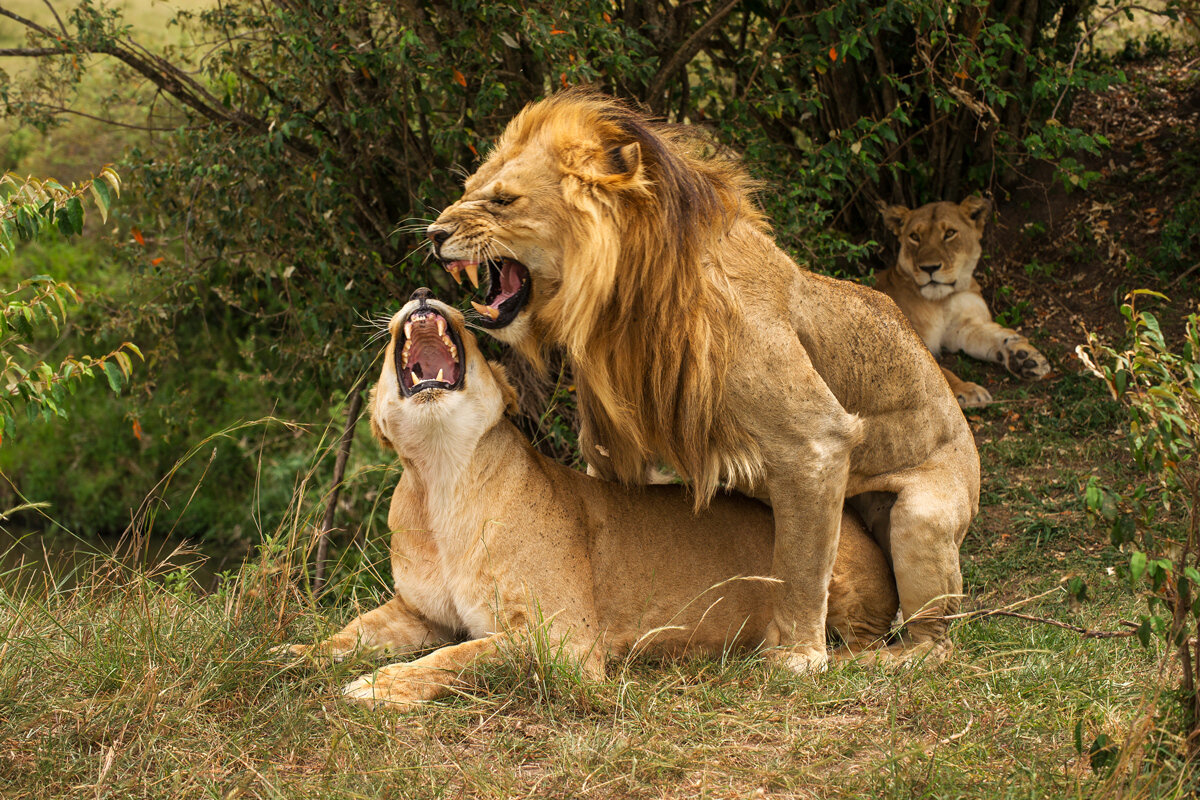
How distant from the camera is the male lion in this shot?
306cm

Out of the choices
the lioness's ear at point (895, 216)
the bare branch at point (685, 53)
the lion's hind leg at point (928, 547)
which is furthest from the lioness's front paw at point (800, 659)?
the lioness's ear at point (895, 216)

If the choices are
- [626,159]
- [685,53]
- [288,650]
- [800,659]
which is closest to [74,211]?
[288,650]

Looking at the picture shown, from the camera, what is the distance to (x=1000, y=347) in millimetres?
6250

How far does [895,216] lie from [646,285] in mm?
3518

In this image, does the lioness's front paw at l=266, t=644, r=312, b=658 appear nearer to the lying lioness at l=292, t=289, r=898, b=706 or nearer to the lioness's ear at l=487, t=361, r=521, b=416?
the lying lioness at l=292, t=289, r=898, b=706

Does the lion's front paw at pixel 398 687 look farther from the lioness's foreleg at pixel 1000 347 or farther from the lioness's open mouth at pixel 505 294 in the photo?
the lioness's foreleg at pixel 1000 347

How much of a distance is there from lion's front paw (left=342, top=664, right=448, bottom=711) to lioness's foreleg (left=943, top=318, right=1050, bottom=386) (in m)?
4.11

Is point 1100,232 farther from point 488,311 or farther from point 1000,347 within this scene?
point 488,311

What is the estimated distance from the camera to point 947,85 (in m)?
5.70

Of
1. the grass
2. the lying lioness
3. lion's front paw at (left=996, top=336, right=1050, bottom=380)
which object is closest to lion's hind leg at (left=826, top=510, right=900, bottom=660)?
A: the lying lioness

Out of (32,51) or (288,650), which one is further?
(32,51)

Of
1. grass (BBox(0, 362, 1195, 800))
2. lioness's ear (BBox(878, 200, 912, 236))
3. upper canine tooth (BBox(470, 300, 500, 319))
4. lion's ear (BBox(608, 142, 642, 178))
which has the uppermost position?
lion's ear (BBox(608, 142, 642, 178))

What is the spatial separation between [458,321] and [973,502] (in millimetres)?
1833

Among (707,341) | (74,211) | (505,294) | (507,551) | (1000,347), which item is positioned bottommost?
(507,551)
